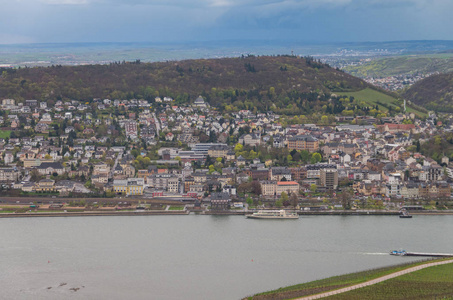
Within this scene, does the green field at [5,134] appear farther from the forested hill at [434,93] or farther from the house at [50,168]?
the forested hill at [434,93]

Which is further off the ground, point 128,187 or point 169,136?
point 169,136

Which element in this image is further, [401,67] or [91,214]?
[401,67]

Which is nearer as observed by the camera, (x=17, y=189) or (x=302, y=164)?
(x=17, y=189)

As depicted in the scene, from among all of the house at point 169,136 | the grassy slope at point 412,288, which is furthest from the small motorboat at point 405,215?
the house at point 169,136

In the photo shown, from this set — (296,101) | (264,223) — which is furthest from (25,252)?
(296,101)

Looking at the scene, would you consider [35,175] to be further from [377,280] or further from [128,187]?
[377,280]

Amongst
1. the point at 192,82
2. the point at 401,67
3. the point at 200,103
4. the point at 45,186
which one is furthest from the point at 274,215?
the point at 401,67

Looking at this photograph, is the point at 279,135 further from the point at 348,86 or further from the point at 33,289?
the point at 33,289
